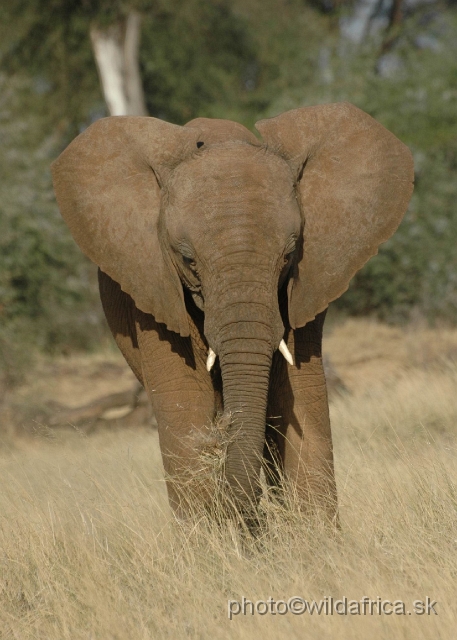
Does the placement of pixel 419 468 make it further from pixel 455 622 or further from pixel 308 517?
pixel 455 622

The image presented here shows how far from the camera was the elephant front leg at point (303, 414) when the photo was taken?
559cm

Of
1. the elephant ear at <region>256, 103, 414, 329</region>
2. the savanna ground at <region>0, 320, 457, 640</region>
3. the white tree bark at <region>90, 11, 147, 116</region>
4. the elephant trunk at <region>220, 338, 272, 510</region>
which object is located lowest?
the white tree bark at <region>90, 11, 147, 116</region>

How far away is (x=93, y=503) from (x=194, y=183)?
6.85 ft

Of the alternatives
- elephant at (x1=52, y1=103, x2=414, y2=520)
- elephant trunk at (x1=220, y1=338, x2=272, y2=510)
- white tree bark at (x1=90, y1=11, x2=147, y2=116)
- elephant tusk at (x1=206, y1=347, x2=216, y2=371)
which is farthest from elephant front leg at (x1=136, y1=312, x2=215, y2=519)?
white tree bark at (x1=90, y1=11, x2=147, y2=116)

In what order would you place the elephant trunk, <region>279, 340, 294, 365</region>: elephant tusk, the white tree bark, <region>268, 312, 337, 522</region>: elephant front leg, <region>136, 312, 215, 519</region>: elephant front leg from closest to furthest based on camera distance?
the elephant trunk → <region>279, 340, 294, 365</region>: elephant tusk → <region>136, 312, 215, 519</region>: elephant front leg → <region>268, 312, 337, 522</region>: elephant front leg → the white tree bark

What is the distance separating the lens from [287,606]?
4273 mm

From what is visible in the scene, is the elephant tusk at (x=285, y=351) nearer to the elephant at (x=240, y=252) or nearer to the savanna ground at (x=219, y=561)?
the elephant at (x=240, y=252)

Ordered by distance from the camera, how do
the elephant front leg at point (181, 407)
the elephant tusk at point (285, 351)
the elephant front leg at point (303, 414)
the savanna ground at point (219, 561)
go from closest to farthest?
1. the savanna ground at point (219, 561)
2. the elephant tusk at point (285, 351)
3. the elephant front leg at point (181, 407)
4. the elephant front leg at point (303, 414)

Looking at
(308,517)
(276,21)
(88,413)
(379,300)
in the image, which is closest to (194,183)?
(308,517)

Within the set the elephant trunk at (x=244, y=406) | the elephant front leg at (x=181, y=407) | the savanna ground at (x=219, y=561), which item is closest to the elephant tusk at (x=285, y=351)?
the elephant trunk at (x=244, y=406)

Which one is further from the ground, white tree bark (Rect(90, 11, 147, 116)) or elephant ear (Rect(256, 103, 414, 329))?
elephant ear (Rect(256, 103, 414, 329))

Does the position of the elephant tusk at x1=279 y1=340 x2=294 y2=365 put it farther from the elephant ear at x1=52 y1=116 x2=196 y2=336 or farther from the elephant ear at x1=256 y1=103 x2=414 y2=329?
the elephant ear at x1=52 y1=116 x2=196 y2=336

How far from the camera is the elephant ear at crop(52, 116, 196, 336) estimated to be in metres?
5.49

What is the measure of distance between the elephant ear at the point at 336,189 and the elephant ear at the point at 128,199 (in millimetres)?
555
